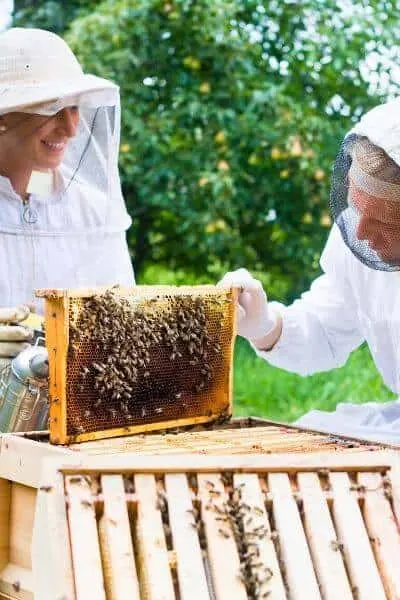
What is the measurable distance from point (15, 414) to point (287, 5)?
4521mm

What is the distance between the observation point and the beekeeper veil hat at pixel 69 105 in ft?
9.16

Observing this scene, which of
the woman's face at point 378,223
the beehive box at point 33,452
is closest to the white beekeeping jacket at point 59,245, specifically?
the beehive box at point 33,452

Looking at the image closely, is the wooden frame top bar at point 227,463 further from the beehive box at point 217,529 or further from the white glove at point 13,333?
the white glove at point 13,333

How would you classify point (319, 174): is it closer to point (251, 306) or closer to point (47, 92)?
point (251, 306)

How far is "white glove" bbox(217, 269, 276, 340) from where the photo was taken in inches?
109

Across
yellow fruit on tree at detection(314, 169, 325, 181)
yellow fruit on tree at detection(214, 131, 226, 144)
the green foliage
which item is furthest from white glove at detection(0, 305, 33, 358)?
the green foliage

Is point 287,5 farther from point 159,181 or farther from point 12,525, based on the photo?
point 12,525

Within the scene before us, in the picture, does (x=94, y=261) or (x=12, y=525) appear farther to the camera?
(x=94, y=261)

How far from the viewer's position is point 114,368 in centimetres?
232

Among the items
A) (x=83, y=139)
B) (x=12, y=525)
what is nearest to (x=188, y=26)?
(x=83, y=139)

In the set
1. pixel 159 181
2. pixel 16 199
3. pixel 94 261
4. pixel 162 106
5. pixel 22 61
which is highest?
pixel 22 61

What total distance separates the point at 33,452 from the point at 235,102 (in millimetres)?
4433

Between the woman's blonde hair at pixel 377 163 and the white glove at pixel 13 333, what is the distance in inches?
36.6

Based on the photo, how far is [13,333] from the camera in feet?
7.81
